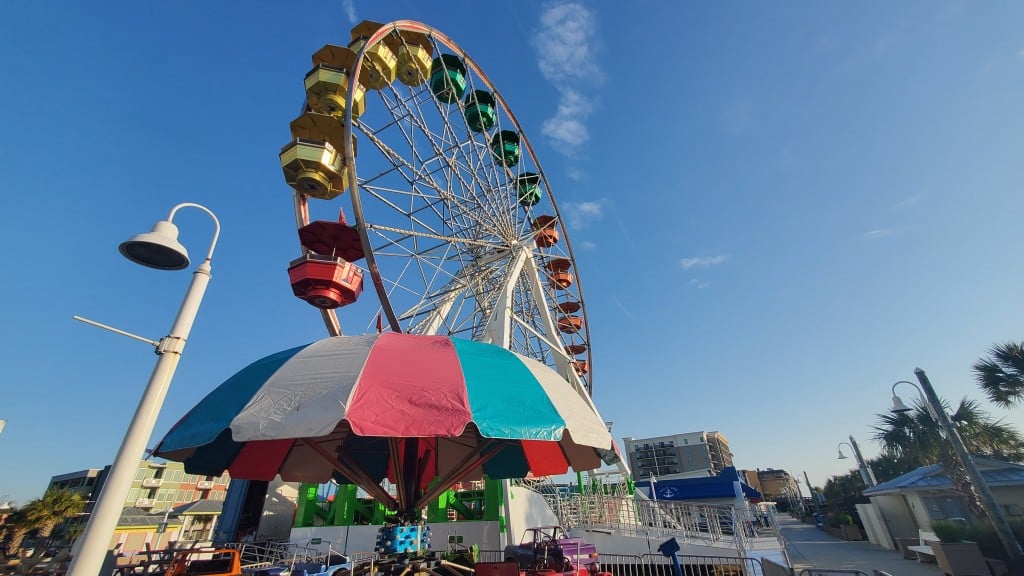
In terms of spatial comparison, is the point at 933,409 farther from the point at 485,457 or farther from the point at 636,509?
the point at 485,457

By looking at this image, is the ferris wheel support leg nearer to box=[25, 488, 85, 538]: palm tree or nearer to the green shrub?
the green shrub

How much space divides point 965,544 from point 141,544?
42.9 metres

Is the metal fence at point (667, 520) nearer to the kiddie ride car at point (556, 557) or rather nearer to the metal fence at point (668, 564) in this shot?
the metal fence at point (668, 564)

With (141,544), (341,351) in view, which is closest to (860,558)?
(341,351)

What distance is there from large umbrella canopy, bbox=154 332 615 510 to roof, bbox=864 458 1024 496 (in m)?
17.3

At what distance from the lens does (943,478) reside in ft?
51.6

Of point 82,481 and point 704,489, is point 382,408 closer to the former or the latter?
point 704,489

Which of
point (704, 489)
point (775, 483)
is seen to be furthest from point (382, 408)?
point (775, 483)

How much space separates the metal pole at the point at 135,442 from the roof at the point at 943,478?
20.9 metres

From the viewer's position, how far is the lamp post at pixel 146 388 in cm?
297

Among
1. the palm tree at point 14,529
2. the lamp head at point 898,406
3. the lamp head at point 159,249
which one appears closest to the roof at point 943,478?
the lamp head at point 898,406

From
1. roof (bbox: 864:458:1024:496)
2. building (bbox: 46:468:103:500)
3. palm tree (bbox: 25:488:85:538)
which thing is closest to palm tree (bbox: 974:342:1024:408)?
roof (bbox: 864:458:1024:496)

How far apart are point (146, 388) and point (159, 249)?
48.4 inches

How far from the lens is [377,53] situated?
12547 mm
